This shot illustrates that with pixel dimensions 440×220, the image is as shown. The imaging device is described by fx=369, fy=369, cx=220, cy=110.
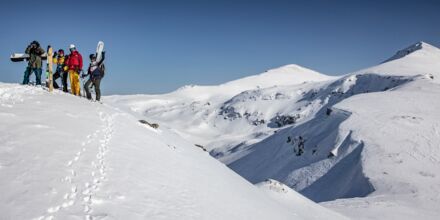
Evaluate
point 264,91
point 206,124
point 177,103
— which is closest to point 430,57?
point 264,91

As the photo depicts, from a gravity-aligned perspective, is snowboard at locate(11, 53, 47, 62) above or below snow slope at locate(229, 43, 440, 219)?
above

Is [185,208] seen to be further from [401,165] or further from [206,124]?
[206,124]

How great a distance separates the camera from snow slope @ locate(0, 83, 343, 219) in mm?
7484

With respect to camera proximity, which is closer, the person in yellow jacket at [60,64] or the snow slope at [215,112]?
the person in yellow jacket at [60,64]

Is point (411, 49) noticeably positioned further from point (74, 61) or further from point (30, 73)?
point (30, 73)

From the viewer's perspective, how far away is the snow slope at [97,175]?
24.6 feet

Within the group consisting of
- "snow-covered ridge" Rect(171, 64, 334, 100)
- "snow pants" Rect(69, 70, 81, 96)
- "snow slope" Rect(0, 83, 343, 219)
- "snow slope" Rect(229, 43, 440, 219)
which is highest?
"snow-covered ridge" Rect(171, 64, 334, 100)

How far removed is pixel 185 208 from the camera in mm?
8766

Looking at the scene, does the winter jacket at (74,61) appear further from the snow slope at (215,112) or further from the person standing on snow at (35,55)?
the snow slope at (215,112)

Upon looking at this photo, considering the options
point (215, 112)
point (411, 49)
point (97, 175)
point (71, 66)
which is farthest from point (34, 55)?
point (411, 49)

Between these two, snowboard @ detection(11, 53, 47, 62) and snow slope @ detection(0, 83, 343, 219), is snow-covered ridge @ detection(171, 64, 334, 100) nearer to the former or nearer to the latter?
snowboard @ detection(11, 53, 47, 62)

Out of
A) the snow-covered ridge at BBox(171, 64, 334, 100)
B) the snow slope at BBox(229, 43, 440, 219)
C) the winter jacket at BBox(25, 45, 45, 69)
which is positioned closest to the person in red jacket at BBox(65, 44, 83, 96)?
the winter jacket at BBox(25, 45, 45, 69)

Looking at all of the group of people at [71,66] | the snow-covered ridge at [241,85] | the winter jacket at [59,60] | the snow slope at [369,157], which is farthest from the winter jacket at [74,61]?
the snow-covered ridge at [241,85]

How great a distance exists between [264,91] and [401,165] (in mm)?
89339
